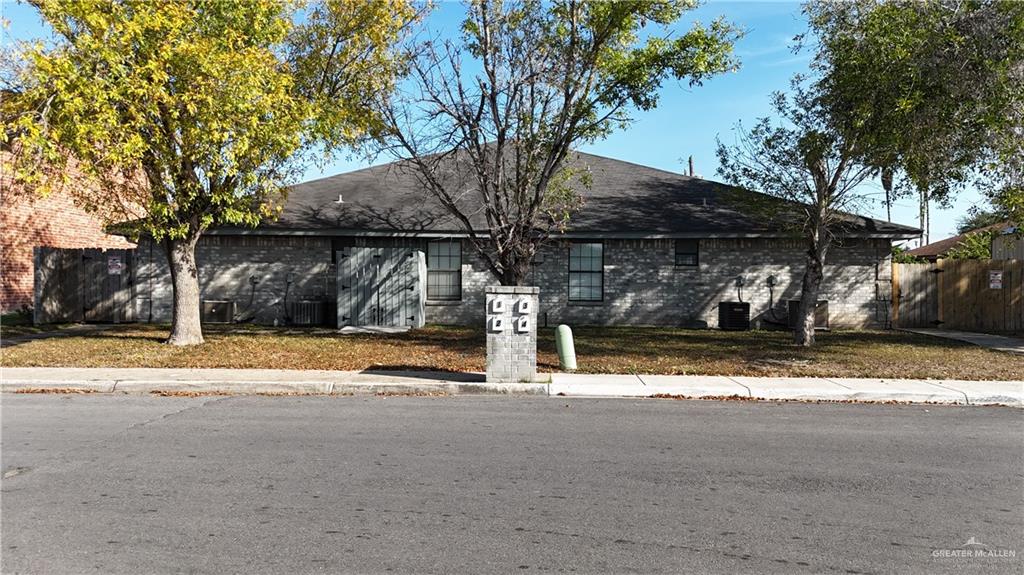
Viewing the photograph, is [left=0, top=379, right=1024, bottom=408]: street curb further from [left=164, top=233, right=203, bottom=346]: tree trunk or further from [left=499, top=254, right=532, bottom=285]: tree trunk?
[left=499, top=254, right=532, bottom=285]: tree trunk

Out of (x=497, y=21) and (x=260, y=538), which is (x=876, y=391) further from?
(x=497, y=21)

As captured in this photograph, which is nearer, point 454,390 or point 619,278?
point 454,390

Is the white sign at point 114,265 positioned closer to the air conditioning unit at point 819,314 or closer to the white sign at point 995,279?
the air conditioning unit at point 819,314

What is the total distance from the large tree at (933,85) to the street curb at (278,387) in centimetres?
879

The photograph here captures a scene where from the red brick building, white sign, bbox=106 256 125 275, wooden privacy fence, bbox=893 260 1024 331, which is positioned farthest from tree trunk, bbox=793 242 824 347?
the red brick building

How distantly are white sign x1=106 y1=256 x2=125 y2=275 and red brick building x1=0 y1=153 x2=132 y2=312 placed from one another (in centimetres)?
189

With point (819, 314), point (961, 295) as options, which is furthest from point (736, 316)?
point (961, 295)

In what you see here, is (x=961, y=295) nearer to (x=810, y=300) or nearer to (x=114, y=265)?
(x=810, y=300)

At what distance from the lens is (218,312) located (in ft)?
67.1

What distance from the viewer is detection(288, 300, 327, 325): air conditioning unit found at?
66.3 ft

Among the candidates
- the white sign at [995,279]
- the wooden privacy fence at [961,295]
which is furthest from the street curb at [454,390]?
the white sign at [995,279]

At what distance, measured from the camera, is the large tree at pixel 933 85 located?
40.9 feet

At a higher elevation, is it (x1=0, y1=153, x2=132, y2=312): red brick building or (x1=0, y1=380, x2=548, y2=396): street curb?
(x1=0, y1=153, x2=132, y2=312): red brick building

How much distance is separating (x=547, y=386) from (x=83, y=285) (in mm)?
16890
